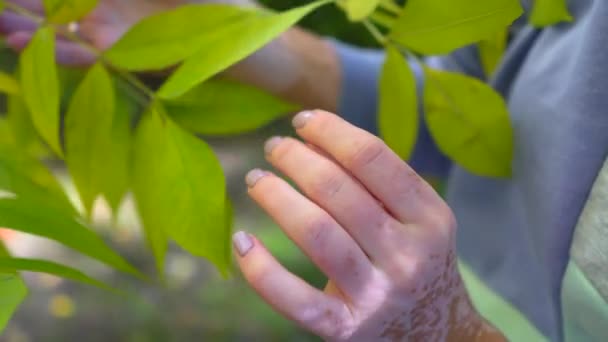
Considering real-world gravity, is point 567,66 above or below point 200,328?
above

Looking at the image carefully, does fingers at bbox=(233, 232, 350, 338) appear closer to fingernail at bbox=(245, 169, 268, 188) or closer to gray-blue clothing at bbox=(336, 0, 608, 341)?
fingernail at bbox=(245, 169, 268, 188)

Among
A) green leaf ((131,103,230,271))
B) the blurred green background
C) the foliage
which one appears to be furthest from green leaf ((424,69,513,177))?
the blurred green background

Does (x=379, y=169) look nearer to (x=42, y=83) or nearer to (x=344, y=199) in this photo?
(x=344, y=199)

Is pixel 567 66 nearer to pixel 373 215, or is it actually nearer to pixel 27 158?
pixel 373 215

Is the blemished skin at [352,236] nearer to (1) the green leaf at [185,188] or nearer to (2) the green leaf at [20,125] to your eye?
(1) the green leaf at [185,188]

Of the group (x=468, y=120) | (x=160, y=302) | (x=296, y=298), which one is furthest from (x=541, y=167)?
(x=160, y=302)

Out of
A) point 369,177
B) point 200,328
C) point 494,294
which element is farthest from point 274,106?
point 200,328

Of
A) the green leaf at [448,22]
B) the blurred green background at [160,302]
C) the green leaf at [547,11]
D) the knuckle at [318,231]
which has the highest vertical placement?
the green leaf at [448,22]

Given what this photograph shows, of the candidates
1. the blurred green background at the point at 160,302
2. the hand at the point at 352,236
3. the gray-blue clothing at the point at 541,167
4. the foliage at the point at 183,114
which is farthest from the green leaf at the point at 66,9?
the blurred green background at the point at 160,302
